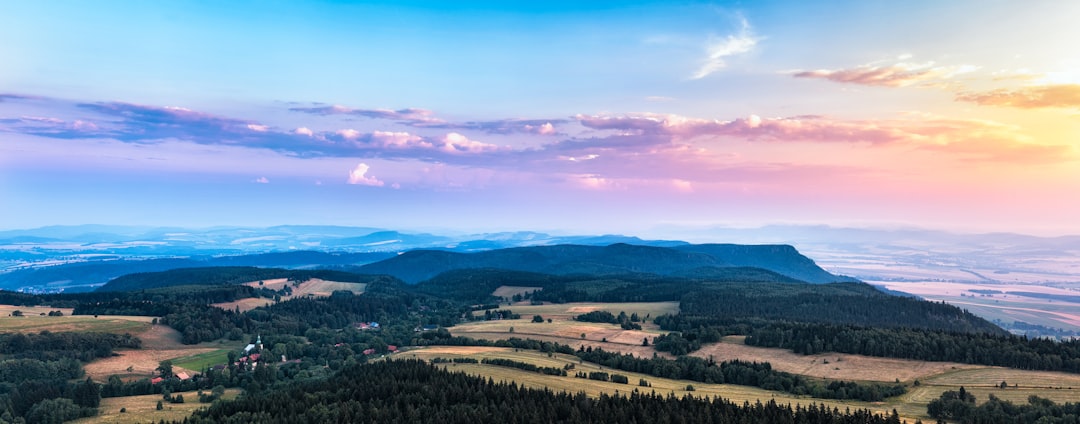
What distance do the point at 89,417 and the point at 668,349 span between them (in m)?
128

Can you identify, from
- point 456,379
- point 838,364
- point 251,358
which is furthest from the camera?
point 251,358

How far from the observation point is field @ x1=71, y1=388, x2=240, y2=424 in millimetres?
100438

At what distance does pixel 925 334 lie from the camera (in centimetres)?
14725

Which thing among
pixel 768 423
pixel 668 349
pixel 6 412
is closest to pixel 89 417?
pixel 6 412

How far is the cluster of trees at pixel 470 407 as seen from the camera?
279 ft

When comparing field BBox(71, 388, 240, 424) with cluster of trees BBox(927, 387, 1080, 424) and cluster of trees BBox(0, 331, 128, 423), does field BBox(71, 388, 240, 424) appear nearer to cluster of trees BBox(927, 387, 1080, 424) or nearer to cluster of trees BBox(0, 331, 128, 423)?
cluster of trees BBox(0, 331, 128, 423)

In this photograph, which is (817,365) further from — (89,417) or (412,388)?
(89,417)

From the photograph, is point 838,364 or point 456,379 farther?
point 838,364

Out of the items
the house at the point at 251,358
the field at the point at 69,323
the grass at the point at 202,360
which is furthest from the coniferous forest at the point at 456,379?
the field at the point at 69,323

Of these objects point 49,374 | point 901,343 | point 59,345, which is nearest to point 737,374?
point 901,343

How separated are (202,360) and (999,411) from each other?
573 ft

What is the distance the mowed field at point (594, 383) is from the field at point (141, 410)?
47896mm

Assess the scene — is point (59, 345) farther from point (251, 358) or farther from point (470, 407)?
point (470, 407)

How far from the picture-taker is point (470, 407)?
9494 centimetres
